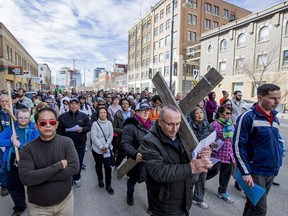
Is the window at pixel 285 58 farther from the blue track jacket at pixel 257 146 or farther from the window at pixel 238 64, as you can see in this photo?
the blue track jacket at pixel 257 146

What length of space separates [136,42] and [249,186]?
2058 inches

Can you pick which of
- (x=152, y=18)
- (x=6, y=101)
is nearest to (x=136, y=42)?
(x=152, y=18)

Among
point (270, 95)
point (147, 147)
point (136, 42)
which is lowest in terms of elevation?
point (147, 147)

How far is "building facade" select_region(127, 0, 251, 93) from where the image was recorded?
34.0 meters

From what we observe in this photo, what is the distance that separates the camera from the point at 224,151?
340 cm

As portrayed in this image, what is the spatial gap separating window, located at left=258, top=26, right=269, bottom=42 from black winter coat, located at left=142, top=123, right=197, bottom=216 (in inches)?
997

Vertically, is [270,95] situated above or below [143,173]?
above

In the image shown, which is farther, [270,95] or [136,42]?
[136,42]

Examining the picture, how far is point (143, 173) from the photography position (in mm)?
3084

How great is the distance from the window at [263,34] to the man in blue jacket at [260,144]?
2407 centimetres

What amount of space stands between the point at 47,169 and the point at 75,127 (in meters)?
2.08

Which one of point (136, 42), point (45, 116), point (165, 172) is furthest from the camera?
point (136, 42)

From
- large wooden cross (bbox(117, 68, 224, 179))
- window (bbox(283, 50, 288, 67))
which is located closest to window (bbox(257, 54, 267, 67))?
window (bbox(283, 50, 288, 67))

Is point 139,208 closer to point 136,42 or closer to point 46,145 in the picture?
point 46,145
